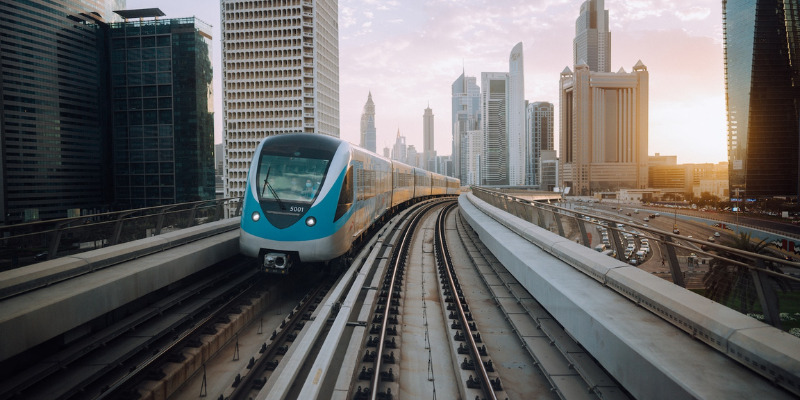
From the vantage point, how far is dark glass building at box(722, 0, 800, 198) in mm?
89750

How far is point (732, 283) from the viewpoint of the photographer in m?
4.25

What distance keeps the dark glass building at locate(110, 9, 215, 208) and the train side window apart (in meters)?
95.0

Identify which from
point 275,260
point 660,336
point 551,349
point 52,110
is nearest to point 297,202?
point 275,260

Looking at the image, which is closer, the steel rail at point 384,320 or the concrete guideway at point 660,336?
the concrete guideway at point 660,336

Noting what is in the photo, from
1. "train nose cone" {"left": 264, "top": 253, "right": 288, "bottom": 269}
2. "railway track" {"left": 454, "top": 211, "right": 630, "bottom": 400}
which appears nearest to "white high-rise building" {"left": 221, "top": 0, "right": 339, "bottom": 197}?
"train nose cone" {"left": 264, "top": 253, "right": 288, "bottom": 269}

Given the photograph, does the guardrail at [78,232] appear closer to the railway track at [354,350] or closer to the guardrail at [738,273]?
the railway track at [354,350]

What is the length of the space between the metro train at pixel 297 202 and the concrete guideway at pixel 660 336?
4.60 metres

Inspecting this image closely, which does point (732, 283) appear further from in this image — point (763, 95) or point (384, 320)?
point (763, 95)

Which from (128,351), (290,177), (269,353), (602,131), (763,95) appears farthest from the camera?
(602,131)

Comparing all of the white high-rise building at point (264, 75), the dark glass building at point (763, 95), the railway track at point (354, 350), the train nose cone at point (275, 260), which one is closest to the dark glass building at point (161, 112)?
the white high-rise building at point (264, 75)

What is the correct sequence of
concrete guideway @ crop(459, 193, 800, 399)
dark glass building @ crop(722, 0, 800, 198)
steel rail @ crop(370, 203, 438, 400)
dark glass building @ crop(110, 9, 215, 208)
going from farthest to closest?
dark glass building @ crop(110, 9, 215, 208), dark glass building @ crop(722, 0, 800, 198), steel rail @ crop(370, 203, 438, 400), concrete guideway @ crop(459, 193, 800, 399)

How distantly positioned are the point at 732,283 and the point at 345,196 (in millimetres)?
7609

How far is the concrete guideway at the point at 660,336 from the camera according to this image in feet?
11.2

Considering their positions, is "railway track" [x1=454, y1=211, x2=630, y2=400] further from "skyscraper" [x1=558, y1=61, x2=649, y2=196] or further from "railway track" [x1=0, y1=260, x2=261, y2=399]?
"skyscraper" [x1=558, y1=61, x2=649, y2=196]
